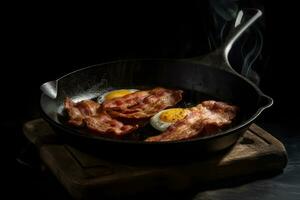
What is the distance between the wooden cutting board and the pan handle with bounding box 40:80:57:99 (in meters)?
0.15

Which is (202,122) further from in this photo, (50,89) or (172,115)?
(50,89)

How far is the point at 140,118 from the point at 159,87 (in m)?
0.32

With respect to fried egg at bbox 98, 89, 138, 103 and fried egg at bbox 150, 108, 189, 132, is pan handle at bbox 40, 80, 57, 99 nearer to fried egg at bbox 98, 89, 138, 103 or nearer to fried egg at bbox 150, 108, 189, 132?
fried egg at bbox 98, 89, 138, 103

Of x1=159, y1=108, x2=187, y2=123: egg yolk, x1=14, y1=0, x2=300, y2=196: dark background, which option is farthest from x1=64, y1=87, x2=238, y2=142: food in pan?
x1=14, y1=0, x2=300, y2=196: dark background

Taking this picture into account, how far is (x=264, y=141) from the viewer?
193 cm

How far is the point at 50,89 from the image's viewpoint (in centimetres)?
202

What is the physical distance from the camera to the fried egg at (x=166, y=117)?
1.97 meters

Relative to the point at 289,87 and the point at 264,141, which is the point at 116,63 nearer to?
the point at 264,141

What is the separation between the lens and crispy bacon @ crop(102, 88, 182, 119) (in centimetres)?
206

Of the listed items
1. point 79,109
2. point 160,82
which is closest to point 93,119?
point 79,109

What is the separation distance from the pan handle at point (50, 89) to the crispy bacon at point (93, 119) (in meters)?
0.06

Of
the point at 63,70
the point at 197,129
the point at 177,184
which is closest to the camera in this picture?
the point at 177,184

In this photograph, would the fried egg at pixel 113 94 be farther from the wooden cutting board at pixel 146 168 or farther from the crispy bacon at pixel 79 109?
the wooden cutting board at pixel 146 168

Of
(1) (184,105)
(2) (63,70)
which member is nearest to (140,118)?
(1) (184,105)
